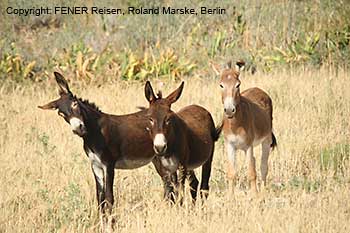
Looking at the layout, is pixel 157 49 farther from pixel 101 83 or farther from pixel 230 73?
pixel 230 73

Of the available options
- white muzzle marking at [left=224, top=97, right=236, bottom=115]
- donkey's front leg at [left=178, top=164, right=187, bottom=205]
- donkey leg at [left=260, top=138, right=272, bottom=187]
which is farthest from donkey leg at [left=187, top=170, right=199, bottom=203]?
donkey leg at [left=260, top=138, right=272, bottom=187]

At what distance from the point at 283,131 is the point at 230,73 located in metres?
2.77

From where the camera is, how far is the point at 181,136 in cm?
768

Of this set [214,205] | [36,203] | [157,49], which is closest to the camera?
[214,205]

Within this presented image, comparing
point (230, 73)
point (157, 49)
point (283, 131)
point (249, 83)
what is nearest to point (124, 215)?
point (230, 73)

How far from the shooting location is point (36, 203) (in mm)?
8305

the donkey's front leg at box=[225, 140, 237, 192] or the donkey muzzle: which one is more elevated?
the donkey muzzle

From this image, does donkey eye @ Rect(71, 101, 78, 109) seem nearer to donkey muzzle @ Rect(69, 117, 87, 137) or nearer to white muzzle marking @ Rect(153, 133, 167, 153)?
donkey muzzle @ Rect(69, 117, 87, 137)

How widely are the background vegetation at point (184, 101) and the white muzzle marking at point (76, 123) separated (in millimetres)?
1022

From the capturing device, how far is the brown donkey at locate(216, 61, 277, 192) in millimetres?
8508

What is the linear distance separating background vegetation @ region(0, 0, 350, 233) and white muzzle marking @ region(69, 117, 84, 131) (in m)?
1.02

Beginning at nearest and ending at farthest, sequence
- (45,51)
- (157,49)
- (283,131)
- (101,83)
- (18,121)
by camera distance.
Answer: (283,131), (18,121), (101,83), (157,49), (45,51)

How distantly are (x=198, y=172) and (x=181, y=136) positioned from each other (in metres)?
2.52

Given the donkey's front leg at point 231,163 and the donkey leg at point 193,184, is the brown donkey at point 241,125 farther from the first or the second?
the donkey leg at point 193,184
